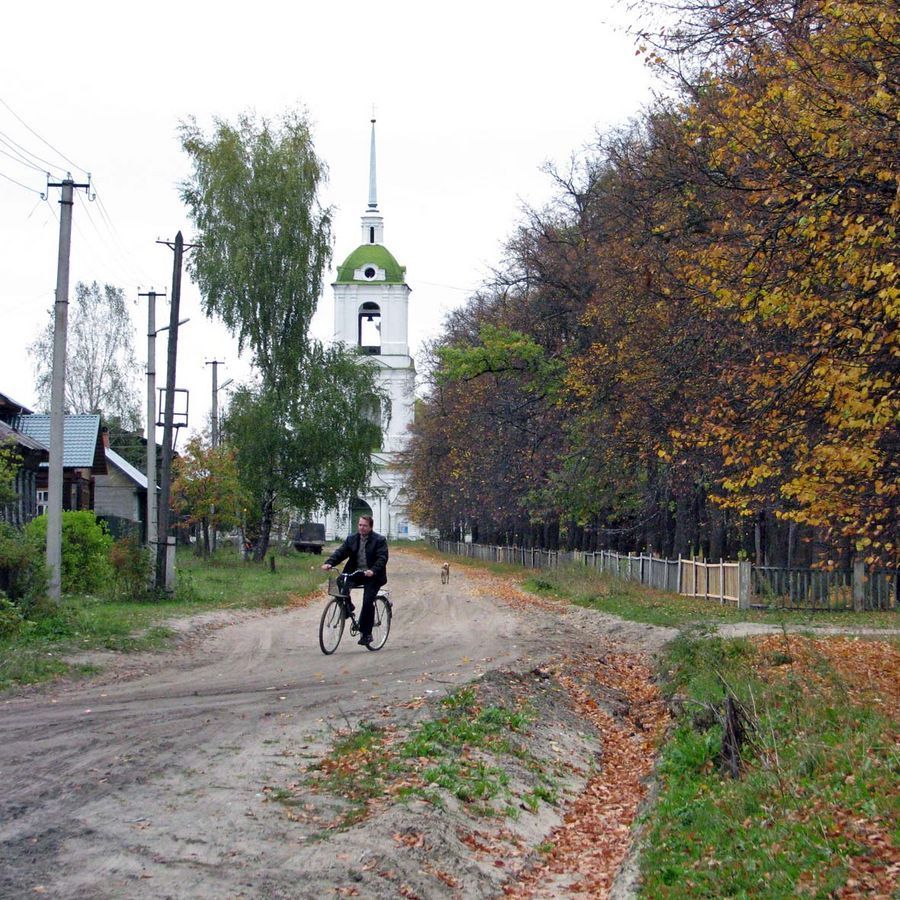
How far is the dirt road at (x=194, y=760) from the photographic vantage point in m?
6.14

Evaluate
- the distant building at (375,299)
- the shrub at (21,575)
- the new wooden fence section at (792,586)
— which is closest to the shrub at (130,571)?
the shrub at (21,575)

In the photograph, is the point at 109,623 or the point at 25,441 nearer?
the point at 109,623

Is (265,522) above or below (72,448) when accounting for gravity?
below

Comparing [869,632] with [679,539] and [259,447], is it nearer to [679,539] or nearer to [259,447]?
[679,539]

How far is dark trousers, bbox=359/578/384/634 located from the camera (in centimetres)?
1596

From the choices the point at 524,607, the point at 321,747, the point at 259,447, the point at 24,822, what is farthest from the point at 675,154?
the point at 259,447

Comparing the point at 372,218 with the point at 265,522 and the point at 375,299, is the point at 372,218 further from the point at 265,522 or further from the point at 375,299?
the point at 265,522

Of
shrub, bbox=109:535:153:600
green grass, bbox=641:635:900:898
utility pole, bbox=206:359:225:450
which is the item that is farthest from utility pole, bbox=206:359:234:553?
green grass, bbox=641:635:900:898

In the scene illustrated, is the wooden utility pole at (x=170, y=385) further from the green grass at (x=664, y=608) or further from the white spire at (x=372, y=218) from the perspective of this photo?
the white spire at (x=372, y=218)

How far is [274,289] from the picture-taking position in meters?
43.1

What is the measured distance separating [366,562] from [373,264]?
8085 centimetres

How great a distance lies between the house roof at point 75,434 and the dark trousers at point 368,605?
1052 inches

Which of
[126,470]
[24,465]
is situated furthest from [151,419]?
[126,470]

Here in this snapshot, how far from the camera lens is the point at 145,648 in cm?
1644
